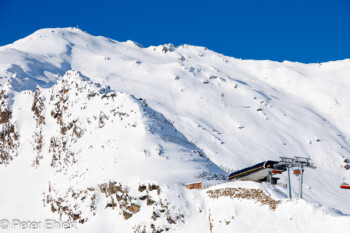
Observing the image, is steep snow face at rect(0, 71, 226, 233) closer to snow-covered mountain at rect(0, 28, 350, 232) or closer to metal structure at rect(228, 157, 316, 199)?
snow-covered mountain at rect(0, 28, 350, 232)

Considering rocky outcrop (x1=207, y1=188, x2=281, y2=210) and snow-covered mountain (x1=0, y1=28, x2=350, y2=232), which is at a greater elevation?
snow-covered mountain (x1=0, y1=28, x2=350, y2=232)

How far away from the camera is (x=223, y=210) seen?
35312 millimetres

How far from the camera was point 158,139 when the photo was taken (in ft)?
157

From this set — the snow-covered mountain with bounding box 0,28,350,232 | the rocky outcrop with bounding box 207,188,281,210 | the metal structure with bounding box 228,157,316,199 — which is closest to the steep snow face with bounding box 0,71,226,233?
the snow-covered mountain with bounding box 0,28,350,232

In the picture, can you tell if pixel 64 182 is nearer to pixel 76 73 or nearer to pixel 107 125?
pixel 107 125

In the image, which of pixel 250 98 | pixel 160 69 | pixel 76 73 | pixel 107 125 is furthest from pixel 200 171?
pixel 160 69

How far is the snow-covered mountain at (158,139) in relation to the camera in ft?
123

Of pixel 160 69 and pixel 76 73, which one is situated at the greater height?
pixel 160 69

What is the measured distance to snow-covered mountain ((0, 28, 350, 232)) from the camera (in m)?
37.4

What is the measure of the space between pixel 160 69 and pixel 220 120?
3240 centimetres

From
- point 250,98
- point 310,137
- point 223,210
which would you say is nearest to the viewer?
point 223,210

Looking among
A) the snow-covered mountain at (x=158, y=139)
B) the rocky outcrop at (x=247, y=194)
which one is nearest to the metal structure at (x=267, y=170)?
the snow-covered mountain at (x=158, y=139)

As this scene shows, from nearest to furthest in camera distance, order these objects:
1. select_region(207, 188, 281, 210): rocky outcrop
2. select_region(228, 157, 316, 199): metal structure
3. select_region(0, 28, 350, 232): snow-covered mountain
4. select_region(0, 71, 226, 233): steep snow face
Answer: select_region(207, 188, 281, 210): rocky outcrop
select_region(228, 157, 316, 199): metal structure
select_region(0, 28, 350, 232): snow-covered mountain
select_region(0, 71, 226, 233): steep snow face

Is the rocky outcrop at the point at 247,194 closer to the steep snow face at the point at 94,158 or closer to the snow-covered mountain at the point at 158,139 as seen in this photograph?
the snow-covered mountain at the point at 158,139
